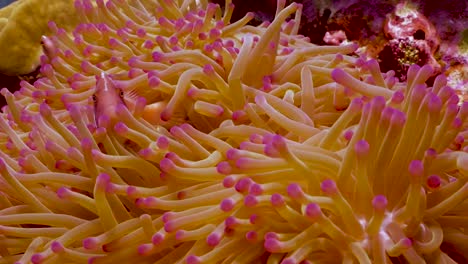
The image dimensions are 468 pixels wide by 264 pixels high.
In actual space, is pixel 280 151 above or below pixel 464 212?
above

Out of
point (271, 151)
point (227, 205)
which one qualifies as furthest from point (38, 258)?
point (271, 151)

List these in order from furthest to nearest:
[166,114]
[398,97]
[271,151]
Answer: [166,114] < [398,97] < [271,151]

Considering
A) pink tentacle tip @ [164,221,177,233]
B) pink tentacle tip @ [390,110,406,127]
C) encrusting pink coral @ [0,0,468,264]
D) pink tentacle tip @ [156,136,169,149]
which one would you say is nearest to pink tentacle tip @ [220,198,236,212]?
encrusting pink coral @ [0,0,468,264]

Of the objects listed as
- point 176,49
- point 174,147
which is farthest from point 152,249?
point 176,49

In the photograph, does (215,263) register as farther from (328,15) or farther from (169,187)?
(328,15)

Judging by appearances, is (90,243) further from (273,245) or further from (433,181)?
(433,181)

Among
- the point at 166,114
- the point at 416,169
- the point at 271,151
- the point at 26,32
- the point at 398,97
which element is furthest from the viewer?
the point at 26,32

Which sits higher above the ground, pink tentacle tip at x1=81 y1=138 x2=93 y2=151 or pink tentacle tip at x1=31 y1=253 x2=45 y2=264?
pink tentacle tip at x1=81 y1=138 x2=93 y2=151

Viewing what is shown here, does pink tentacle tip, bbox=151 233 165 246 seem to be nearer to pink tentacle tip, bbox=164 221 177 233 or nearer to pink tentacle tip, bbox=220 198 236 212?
pink tentacle tip, bbox=164 221 177 233
